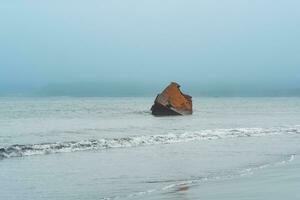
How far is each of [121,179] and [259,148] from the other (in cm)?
1145

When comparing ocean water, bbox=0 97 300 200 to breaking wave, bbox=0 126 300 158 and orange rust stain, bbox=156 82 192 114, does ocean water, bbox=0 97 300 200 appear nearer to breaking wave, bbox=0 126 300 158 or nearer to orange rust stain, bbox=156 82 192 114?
breaking wave, bbox=0 126 300 158

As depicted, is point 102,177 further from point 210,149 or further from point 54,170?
point 210,149

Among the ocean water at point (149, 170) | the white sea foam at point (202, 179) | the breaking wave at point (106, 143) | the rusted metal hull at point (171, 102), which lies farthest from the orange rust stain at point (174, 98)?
the white sea foam at point (202, 179)

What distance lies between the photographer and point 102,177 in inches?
582

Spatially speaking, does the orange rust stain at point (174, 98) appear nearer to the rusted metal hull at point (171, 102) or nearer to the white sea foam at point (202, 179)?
the rusted metal hull at point (171, 102)

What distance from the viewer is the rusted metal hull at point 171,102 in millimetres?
53875

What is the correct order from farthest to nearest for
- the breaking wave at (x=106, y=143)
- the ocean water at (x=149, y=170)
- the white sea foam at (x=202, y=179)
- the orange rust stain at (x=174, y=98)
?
the orange rust stain at (x=174, y=98)
the breaking wave at (x=106, y=143)
the white sea foam at (x=202, y=179)
the ocean water at (x=149, y=170)

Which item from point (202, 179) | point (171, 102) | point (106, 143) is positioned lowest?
point (202, 179)

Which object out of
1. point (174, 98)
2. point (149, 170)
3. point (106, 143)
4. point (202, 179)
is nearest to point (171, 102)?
point (174, 98)

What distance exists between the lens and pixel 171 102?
54750 mm

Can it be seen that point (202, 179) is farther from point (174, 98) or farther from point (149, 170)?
point (174, 98)

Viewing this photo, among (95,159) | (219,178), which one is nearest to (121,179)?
(219,178)

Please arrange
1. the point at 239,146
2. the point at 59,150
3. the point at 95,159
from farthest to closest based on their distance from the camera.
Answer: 1. the point at 239,146
2. the point at 59,150
3. the point at 95,159

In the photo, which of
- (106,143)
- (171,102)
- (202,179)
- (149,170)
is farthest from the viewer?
(171,102)
